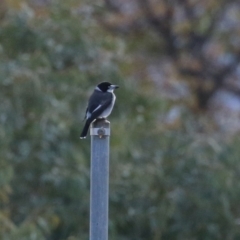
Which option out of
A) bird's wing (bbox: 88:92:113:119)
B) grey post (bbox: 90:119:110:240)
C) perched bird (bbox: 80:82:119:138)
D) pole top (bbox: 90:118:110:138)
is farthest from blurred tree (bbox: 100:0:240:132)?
grey post (bbox: 90:119:110:240)

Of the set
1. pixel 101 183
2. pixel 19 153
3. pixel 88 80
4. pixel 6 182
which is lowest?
pixel 101 183

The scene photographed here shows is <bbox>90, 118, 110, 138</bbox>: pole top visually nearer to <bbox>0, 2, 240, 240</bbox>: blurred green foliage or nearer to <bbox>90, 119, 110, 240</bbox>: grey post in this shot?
<bbox>90, 119, 110, 240</bbox>: grey post

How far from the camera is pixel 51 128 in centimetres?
816

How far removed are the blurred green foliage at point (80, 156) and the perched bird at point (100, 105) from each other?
169 cm

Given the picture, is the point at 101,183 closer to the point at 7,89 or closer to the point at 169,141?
the point at 7,89

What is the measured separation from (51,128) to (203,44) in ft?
32.7

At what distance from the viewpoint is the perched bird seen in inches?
218

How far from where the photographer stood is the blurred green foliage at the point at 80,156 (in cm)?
804

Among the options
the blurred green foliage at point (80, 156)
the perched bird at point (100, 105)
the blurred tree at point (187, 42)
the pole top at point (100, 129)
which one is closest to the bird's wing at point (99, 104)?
the perched bird at point (100, 105)

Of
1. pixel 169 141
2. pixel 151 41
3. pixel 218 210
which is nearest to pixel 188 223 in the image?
pixel 218 210

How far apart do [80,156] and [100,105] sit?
266cm

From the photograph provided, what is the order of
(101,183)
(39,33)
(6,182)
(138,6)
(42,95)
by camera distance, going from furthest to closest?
(138,6) < (39,33) < (42,95) < (6,182) < (101,183)

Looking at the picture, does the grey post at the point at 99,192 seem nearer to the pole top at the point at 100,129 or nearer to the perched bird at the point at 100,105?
the pole top at the point at 100,129

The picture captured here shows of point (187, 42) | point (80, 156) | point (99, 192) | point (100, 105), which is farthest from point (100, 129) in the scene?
point (187, 42)
